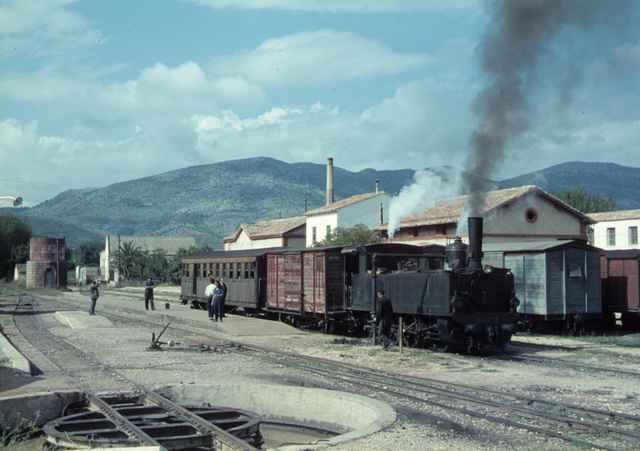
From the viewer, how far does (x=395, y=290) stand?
1970cm

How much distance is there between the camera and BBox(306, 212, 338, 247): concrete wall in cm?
5759

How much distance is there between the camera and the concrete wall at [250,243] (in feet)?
212

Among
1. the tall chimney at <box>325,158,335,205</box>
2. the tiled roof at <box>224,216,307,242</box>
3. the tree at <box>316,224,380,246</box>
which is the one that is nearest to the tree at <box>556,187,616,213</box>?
the tall chimney at <box>325,158,335,205</box>

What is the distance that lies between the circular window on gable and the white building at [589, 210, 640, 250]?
39.5ft

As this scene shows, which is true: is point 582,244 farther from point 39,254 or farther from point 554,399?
point 39,254

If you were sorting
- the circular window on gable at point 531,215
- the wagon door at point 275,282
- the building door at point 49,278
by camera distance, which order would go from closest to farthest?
the wagon door at point 275,282, the circular window on gable at point 531,215, the building door at point 49,278

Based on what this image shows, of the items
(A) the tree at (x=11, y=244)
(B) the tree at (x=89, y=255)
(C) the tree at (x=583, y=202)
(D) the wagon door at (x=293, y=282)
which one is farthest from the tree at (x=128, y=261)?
(D) the wagon door at (x=293, y=282)

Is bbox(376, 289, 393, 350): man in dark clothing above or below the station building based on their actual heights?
below

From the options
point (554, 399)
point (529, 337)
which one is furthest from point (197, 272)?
point (554, 399)

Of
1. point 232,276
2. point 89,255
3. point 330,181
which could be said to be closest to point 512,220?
point 232,276

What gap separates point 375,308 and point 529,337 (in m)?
6.80

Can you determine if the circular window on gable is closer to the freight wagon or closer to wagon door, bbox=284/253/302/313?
the freight wagon

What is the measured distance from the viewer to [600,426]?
31.9 feet

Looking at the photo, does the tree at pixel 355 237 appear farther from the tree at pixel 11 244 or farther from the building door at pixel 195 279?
the tree at pixel 11 244
